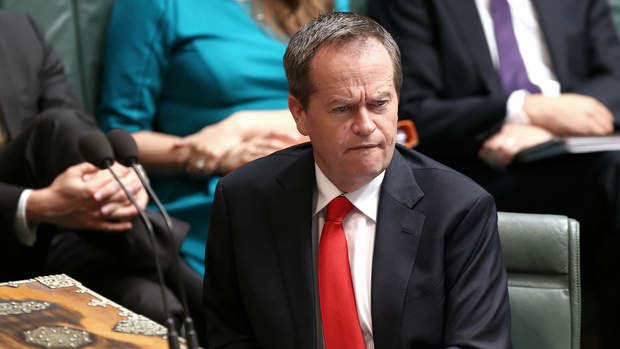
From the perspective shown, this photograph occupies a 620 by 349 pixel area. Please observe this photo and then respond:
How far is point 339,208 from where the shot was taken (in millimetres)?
1880

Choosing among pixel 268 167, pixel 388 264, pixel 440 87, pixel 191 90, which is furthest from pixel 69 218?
pixel 440 87

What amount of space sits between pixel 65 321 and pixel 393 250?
0.60 m

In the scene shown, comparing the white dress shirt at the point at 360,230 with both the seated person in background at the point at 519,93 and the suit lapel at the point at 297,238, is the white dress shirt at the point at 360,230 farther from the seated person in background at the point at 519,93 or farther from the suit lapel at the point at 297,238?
the seated person in background at the point at 519,93

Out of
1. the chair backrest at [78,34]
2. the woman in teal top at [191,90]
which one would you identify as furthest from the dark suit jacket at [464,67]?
the chair backrest at [78,34]

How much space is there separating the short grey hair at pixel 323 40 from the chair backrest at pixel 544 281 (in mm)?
448

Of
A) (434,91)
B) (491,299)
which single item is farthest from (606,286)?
(491,299)

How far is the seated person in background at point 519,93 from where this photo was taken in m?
3.11

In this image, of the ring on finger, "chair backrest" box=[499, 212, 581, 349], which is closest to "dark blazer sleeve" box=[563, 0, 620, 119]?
the ring on finger

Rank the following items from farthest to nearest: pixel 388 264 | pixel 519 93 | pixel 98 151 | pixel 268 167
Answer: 1. pixel 519 93
2. pixel 268 167
3. pixel 388 264
4. pixel 98 151

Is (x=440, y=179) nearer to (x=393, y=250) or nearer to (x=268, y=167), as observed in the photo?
(x=393, y=250)

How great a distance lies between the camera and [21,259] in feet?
8.91

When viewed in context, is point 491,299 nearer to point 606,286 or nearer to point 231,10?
point 606,286

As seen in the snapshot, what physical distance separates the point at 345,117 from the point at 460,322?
414mm

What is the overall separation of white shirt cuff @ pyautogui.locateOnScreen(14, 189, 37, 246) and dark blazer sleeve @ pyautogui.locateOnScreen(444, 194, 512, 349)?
129 centimetres
